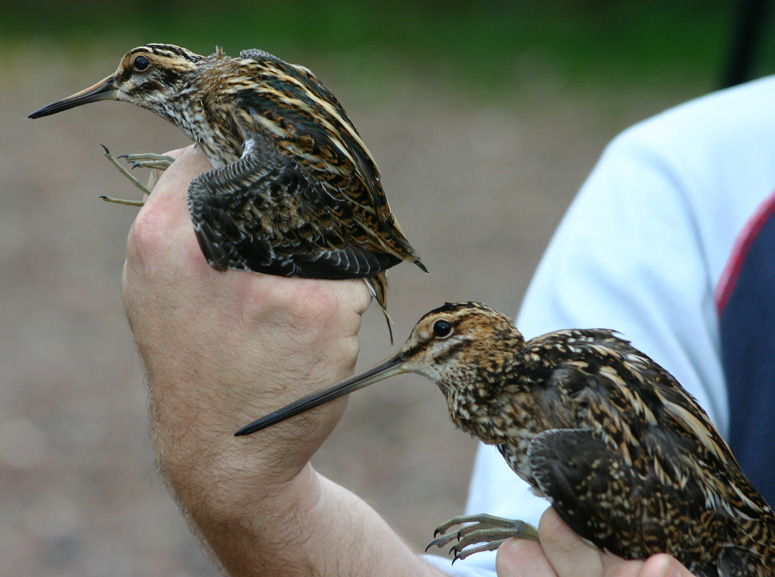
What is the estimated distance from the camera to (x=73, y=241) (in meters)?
10.2

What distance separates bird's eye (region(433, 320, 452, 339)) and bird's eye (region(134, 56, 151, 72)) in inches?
44.2

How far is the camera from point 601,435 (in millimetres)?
2271

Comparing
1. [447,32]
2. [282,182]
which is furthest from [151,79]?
[447,32]

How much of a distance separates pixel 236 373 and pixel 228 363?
34 millimetres

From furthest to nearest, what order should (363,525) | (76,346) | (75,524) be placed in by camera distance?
(76,346) → (75,524) → (363,525)

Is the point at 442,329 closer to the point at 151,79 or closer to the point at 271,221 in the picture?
the point at 271,221

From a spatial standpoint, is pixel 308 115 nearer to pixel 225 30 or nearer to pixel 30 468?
pixel 30 468

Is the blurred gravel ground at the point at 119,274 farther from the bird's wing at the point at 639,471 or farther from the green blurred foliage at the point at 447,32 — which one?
the bird's wing at the point at 639,471

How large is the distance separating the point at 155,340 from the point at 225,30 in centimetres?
1325

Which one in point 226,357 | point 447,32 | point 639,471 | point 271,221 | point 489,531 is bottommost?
point 447,32

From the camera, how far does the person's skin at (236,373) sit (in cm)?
240

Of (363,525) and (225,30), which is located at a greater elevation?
(363,525)

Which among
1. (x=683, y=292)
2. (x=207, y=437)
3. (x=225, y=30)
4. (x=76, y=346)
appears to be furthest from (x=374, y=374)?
(x=225, y=30)

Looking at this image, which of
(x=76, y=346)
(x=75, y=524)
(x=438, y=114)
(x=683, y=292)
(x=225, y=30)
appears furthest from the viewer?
(x=225, y=30)
